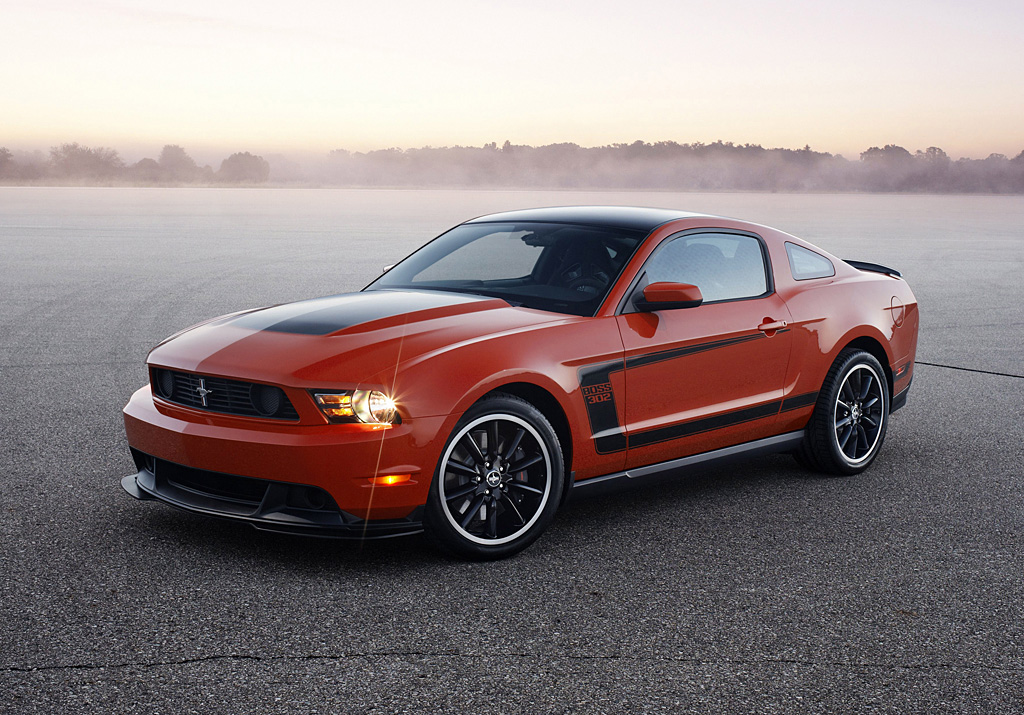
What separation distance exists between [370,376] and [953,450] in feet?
14.3

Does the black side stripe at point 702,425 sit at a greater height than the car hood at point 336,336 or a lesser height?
lesser

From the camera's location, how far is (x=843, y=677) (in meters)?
3.52

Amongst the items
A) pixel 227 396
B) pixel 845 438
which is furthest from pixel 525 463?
pixel 845 438

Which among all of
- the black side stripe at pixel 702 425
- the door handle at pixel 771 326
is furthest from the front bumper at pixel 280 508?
the door handle at pixel 771 326

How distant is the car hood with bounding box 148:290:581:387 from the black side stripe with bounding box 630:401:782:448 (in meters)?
0.71

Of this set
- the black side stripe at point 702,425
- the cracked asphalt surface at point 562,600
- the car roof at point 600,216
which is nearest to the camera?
the cracked asphalt surface at point 562,600

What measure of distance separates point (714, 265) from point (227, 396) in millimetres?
2683

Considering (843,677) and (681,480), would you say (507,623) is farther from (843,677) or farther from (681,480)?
(681,480)

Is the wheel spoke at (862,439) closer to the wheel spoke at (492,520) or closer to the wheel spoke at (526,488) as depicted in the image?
the wheel spoke at (526,488)

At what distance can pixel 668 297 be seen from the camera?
500 centimetres

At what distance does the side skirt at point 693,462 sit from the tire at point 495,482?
29cm

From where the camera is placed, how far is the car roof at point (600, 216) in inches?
220

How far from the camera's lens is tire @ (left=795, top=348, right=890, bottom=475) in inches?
240

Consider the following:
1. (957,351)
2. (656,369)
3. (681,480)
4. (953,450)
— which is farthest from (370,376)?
(957,351)
